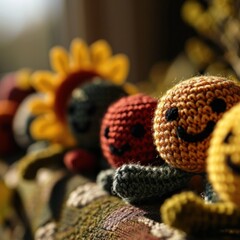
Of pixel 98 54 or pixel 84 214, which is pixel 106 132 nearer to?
pixel 84 214

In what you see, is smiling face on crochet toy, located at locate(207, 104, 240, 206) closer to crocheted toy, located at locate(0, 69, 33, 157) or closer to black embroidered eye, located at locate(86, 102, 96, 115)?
black embroidered eye, located at locate(86, 102, 96, 115)

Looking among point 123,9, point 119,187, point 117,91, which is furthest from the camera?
point 123,9

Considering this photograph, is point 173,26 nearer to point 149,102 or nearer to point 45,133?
point 45,133

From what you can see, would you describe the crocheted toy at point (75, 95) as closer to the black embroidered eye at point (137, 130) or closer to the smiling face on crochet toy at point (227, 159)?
the black embroidered eye at point (137, 130)

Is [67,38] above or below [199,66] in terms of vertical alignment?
above

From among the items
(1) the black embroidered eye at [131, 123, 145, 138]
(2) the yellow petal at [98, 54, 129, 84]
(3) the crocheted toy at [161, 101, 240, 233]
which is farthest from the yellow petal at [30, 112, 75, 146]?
(3) the crocheted toy at [161, 101, 240, 233]

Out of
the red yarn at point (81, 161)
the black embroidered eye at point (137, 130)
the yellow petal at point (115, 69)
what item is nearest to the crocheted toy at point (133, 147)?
the black embroidered eye at point (137, 130)

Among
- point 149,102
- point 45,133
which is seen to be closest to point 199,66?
point 45,133
